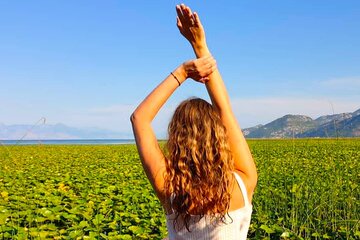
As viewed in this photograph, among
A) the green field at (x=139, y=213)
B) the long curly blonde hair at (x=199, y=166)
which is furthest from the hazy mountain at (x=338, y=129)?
the long curly blonde hair at (x=199, y=166)

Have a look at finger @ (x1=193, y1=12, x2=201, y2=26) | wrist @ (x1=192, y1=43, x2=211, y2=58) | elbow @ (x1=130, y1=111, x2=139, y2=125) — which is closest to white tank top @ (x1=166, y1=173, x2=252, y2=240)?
elbow @ (x1=130, y1=111, x2=139, y2=125)

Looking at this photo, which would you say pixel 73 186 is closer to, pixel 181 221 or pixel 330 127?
pixel 330 127

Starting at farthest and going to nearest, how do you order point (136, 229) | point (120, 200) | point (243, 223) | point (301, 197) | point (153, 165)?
point (120, 200) < point (301, 197) < point (136, 229) < point (243, 223) < point (153, 165)

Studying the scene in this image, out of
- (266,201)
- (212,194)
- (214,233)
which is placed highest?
(212,194)

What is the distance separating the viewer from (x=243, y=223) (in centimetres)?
200

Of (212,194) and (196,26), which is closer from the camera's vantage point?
(212,194)

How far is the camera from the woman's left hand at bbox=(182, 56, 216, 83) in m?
1.89

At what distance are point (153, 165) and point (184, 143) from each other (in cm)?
18

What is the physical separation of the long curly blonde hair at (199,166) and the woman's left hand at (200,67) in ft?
0.40

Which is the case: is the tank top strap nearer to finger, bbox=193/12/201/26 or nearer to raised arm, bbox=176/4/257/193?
raised arm, bbox=176/4/257/193

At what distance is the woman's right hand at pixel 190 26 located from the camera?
2029 mm

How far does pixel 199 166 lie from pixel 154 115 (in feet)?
1.01

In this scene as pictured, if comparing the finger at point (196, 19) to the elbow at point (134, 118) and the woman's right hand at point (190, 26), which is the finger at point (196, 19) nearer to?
the woman's right hand at point (190, 26)

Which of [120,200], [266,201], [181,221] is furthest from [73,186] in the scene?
[181,221]
